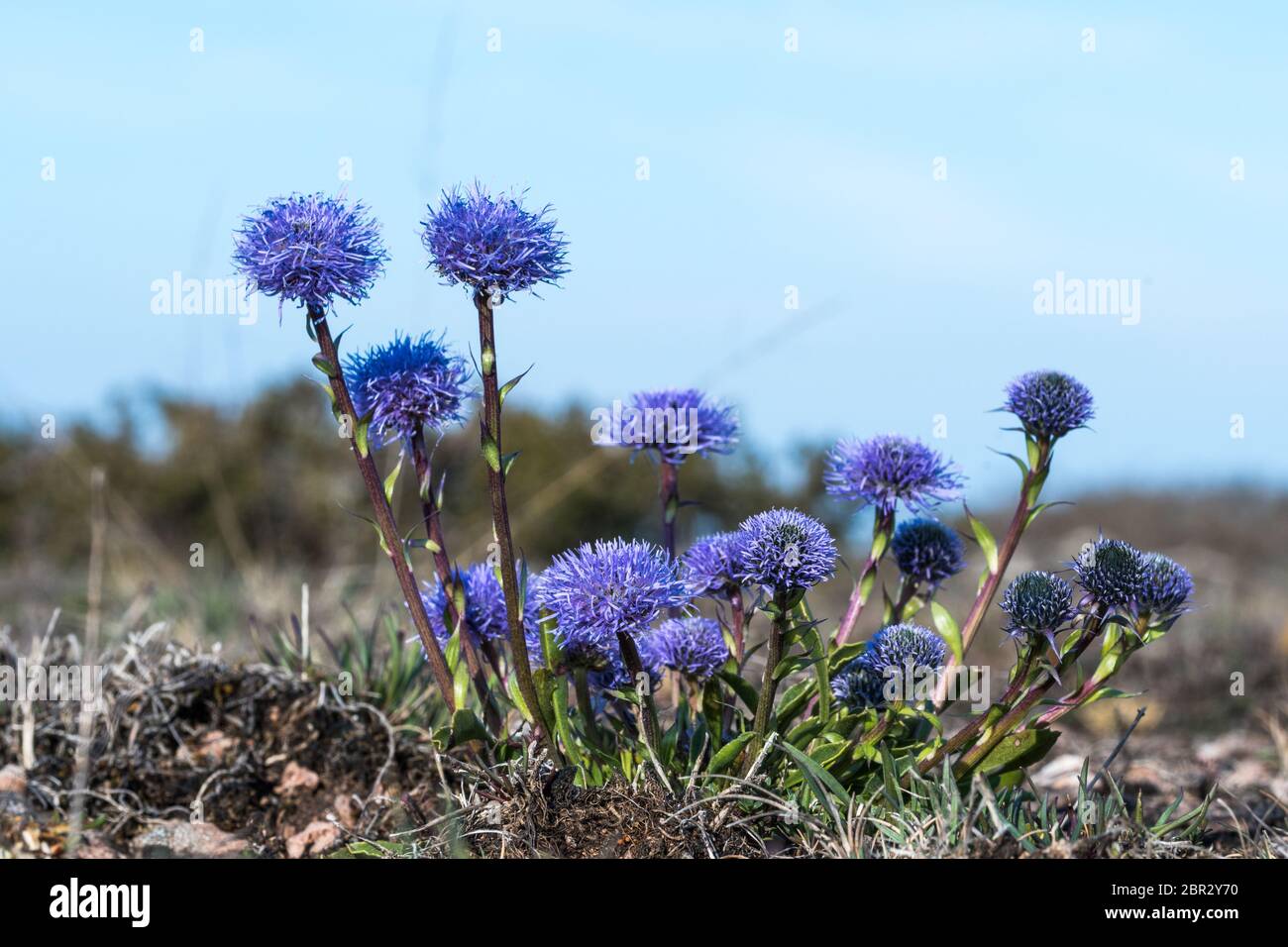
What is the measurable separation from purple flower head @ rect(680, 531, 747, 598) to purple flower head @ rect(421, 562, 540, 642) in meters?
0.50

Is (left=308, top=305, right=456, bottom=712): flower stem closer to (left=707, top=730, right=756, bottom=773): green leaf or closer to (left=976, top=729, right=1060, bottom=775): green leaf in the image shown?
(left=707, top=730, right=756, bottom=773): green leaf

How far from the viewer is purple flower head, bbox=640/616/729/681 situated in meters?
3.45

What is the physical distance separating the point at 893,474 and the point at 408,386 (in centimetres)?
133

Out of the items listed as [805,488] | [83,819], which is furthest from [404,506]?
[83,819]

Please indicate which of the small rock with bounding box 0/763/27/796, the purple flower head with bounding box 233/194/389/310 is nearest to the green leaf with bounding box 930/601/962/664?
the purple flower head with bounding box 233/194/389/310

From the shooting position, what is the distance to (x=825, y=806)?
313cm

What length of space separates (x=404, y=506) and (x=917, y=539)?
9.62 meters

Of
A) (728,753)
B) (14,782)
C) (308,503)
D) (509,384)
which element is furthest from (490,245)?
(308,503)

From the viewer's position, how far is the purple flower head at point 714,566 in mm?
3172

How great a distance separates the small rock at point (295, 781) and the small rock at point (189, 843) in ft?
1.12

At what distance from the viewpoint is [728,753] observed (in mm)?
3197

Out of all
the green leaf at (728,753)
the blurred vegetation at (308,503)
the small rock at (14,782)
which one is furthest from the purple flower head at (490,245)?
the blurred vegetation at (308,503)

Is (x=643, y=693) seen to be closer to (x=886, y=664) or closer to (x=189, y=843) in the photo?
(x=886, y=664)

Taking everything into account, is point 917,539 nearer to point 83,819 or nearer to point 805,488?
point 83,819
